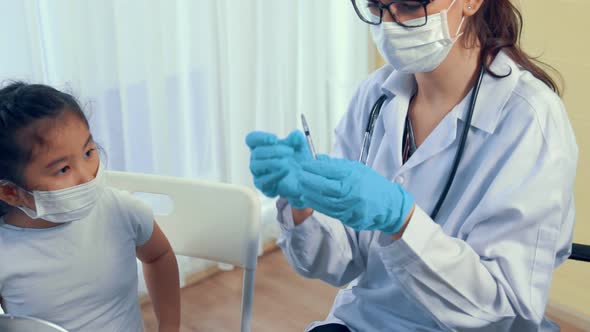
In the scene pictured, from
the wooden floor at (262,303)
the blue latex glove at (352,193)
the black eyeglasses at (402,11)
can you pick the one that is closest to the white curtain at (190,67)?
the wooden floor at (262,303)

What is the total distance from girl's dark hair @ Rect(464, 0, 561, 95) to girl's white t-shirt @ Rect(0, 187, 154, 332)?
715 millimetres

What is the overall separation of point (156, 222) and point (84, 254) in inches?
7.0

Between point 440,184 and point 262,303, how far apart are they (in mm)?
1319

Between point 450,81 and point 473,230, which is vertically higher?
point 450,81

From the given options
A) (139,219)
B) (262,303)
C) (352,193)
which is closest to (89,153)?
(139,219)

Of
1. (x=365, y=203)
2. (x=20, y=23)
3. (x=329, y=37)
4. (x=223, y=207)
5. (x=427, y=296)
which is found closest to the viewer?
(x=365, y=203)

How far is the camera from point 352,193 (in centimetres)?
92

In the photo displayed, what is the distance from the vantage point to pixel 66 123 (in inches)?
45.9

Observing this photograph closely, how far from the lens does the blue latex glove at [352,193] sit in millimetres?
921

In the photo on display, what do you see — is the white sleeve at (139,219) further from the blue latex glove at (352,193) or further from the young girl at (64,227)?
the blue latex glove at (352,193)

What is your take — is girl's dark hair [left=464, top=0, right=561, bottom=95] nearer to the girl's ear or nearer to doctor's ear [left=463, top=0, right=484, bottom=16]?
doctor's ear [left=463, top=0, right=484, bottom=16]

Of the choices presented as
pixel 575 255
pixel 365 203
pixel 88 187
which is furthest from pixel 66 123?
pixel 575 255

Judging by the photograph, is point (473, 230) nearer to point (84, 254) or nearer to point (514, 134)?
point (514, 134)

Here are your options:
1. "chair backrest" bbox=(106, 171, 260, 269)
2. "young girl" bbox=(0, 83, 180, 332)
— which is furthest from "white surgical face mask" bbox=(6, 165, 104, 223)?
"chair backrest" bbox=(106, 171, 260, 269)
